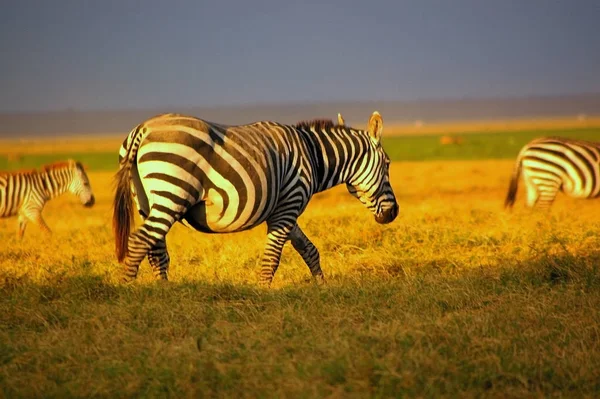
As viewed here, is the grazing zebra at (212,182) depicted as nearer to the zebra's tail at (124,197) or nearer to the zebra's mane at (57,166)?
the zebra's tail at (124,197)

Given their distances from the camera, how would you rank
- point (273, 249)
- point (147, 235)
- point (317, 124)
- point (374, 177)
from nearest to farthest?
point (147, 235), point (273, 249), point (317, 124), point (374, 177)

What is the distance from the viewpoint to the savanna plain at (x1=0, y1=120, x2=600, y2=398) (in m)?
4.39

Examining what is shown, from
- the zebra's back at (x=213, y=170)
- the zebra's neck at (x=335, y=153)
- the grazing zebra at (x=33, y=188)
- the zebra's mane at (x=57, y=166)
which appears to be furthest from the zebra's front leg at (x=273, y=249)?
the zebra's mane at (x=57, y=166)

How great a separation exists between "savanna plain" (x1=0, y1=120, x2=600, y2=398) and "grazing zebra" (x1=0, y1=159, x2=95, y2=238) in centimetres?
395

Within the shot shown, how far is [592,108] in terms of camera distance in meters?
181

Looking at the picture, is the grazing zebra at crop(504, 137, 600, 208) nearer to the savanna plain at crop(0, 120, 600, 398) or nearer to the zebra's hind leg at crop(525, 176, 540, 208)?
the zebra's hind leg at crop(525, 176, 540, 208)

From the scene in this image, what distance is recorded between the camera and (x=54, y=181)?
14.3m

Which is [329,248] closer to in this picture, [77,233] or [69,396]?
[77,233]

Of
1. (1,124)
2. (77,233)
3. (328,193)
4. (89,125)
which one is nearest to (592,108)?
(89,125)

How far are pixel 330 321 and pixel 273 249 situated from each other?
184cm

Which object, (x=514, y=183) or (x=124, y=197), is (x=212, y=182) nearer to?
(x=124, y=197)

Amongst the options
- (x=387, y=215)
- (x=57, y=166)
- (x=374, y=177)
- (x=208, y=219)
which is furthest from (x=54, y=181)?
(x=208, y=219)

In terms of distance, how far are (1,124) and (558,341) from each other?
660 ft

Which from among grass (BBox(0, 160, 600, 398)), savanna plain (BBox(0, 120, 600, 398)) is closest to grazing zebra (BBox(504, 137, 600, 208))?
savanna plain (BBox(0, 120, 600, 398))
